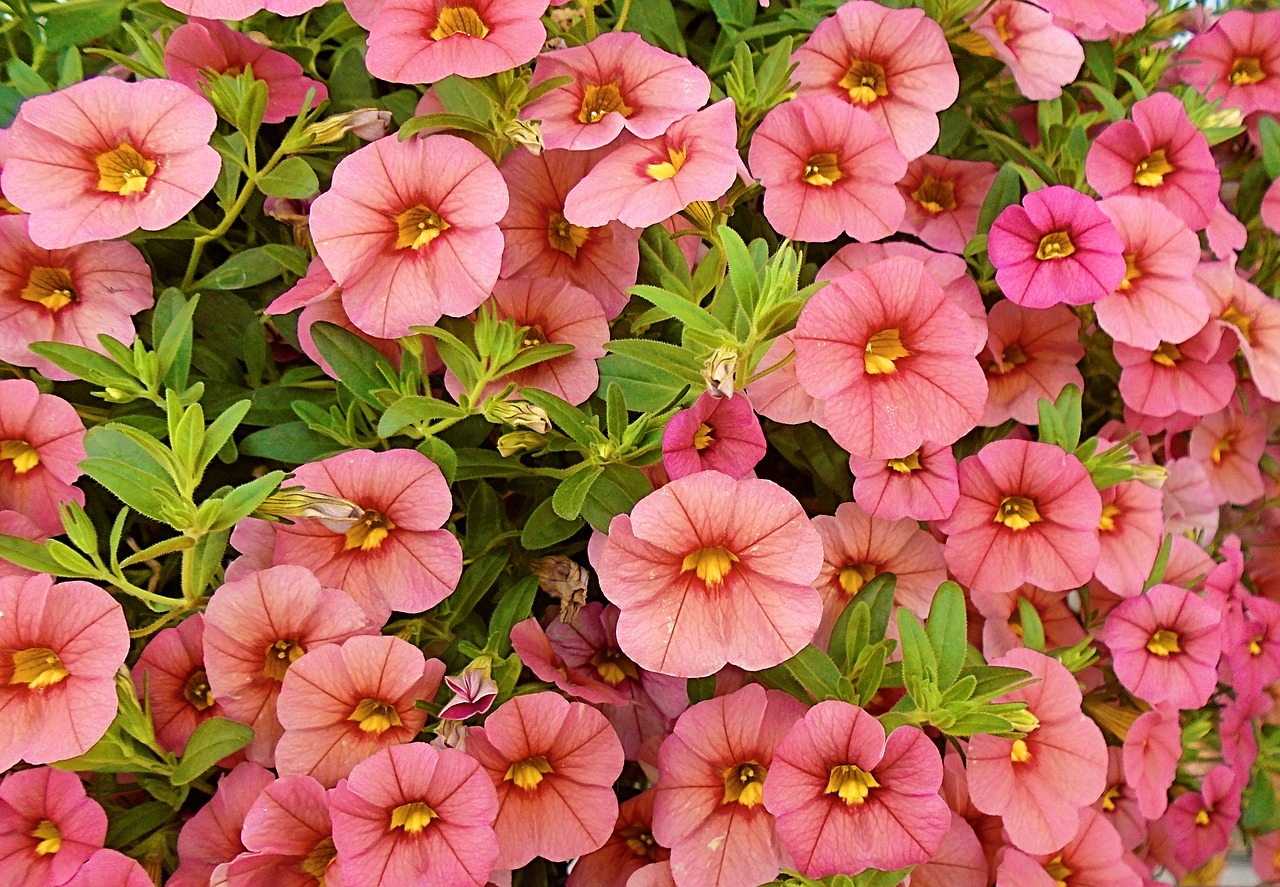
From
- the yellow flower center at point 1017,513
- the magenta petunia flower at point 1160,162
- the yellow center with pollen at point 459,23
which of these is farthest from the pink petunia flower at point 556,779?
the magenta petunia flower at point 1160,162

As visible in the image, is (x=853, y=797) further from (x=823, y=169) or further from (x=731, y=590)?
(x=823, y=169)

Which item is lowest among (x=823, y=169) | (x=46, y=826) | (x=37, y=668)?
(x=46, y=826)

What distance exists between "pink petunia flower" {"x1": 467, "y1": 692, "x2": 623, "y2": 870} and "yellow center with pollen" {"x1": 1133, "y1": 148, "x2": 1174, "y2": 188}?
0.68m

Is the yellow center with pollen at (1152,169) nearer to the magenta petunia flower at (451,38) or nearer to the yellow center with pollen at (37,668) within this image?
the magenta petunia flower at (451,38)

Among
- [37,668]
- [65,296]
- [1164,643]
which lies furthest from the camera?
[1164,643]

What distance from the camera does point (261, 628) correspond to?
620 mm

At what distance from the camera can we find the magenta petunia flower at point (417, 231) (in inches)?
24.9

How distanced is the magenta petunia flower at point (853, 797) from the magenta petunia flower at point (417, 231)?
368 mm

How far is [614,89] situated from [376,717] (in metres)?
0.48

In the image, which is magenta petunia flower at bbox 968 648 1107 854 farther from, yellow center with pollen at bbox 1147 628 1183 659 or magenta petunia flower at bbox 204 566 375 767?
magenta petunia flower at bbox 204 566 375 767

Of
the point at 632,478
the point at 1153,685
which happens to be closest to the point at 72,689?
the point at 632,478

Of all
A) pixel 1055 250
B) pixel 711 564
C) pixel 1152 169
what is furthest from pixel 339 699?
pixel 1152 169

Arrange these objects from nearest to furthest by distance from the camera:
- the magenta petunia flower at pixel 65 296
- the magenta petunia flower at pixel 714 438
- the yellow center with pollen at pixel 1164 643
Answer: the magenta petunia flower at pixel 714 438
the magenta petunia flower at pixel 65 296
the yellow center with pollen at pixel 1164 643

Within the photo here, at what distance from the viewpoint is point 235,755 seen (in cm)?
66
